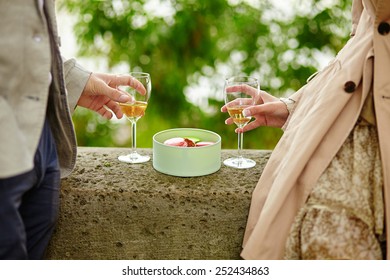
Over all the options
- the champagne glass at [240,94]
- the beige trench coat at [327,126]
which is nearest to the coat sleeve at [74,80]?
the champagne glass at [240,94]

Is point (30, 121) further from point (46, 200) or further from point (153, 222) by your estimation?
point (153, 222)

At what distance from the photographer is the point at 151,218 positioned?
1770mm

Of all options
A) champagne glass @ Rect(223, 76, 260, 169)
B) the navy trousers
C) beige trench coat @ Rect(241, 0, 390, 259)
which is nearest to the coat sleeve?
the navy trousers

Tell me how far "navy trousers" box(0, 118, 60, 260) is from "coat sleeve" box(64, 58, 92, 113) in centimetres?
26

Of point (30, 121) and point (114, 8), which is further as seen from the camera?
point (114, 8)

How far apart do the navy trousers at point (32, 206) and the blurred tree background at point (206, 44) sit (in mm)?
2363

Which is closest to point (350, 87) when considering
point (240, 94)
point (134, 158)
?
→ point (240, 94)

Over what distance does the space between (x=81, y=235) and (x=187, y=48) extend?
2.44 m

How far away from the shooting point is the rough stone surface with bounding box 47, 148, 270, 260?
5.76 feet

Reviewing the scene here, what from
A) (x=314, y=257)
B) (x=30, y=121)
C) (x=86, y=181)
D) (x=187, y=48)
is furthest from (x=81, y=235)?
(x=187, y=48)

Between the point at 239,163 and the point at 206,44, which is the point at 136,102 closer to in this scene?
the point at 239,163

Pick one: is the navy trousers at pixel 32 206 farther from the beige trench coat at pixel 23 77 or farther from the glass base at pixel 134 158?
the glass base at pixel 134 158

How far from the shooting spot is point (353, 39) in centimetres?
167
